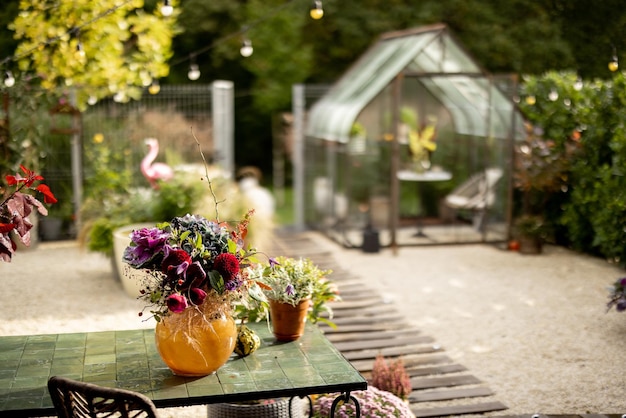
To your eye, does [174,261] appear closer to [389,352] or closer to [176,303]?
[176,303]

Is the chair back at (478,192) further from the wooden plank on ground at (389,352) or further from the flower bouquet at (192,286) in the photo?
the flower bouquet at (192,286)

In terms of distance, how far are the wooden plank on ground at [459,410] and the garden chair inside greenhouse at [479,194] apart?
18.2 feet

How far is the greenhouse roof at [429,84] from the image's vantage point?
398 inches

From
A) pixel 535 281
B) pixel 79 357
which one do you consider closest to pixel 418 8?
pixel 535 281

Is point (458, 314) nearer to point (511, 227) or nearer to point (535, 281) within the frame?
point (535, 281)

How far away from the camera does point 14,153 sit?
9.65m

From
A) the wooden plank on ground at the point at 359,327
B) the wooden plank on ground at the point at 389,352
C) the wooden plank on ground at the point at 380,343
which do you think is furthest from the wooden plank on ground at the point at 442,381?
the wooden plank on ground at the point at 359,327

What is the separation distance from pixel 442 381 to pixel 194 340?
112 inches

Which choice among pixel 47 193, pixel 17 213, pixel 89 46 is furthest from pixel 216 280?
pixel 89 46

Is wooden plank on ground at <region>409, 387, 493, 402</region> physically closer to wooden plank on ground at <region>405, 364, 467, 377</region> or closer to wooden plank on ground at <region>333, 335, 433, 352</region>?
wooden plank on ground at <region>405, 364, 467, 377</region>

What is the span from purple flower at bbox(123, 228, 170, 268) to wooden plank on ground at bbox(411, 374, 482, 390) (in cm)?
286

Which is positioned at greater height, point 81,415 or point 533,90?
point 533,90

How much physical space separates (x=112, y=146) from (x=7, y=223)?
6967mm

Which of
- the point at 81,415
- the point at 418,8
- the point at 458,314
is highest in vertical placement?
the point at 418,8
